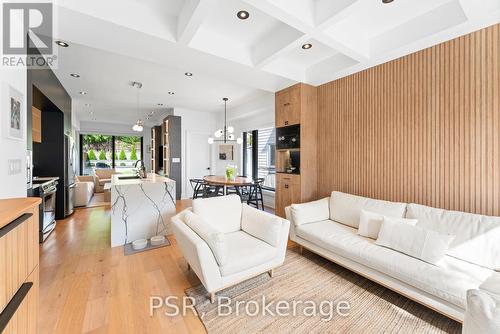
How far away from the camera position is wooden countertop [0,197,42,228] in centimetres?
89

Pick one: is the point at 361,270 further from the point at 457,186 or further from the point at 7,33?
the point at 7,33

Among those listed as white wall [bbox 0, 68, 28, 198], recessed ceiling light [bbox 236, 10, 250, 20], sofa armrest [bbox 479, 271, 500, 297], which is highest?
recessed ceiling light [bbox 236, 10, 250, 20]

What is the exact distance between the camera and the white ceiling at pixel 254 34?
193 centimetres

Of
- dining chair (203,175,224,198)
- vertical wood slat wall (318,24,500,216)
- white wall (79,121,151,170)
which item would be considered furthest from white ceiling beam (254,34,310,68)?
white wall (79,121,151,170)

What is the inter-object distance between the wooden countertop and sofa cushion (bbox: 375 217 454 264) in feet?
9.24

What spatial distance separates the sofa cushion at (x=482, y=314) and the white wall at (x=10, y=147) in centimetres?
307

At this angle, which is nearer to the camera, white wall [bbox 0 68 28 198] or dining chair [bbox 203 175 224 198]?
white wall [bbox 0 68 28 198]

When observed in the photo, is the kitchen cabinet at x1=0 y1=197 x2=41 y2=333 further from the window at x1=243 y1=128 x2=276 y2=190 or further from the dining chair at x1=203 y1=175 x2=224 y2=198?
the window at x1=243 y1=128 x2=276 y2=190

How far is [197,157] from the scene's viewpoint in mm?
6691

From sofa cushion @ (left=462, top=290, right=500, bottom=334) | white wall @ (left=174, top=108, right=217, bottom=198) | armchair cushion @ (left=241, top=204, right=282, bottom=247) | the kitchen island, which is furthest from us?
white wall @ (left=174, top=108, right=217, bottom=198)

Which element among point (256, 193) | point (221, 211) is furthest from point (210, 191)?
point (221, 211)

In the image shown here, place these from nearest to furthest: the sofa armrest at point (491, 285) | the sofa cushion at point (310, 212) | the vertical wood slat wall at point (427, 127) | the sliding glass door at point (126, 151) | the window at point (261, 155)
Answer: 1. the sofa armrest at point (491, 285)
2. the vertical wood slat wall at point (427, 127)
3. the sofa cushion at point (310, 212)
4. the window at point (261, 155)
5. the sliding glass door at point (126, 151)

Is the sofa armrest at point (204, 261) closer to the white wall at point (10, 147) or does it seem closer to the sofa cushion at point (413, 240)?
the white wall at point (10, 147)

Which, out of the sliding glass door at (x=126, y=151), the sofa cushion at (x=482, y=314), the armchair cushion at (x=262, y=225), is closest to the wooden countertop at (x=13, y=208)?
the armchair cushion at (x=262, y=225)
